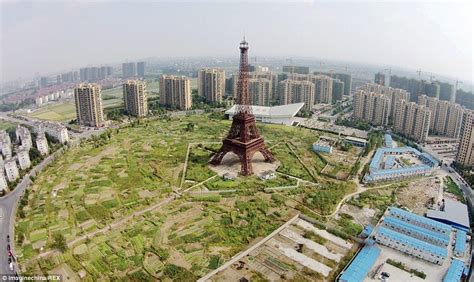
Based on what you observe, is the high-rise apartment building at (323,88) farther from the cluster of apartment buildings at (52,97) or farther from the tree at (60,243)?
the cluster of apartment buildings at (52,97)

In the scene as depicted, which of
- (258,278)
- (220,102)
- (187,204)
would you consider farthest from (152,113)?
(258,278)

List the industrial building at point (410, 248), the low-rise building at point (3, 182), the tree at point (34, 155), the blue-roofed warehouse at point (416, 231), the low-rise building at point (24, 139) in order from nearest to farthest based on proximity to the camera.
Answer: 1. the industrial building at point (410, 248)
2. the blue-roofed warehouse at point (416, 231)
3. the low-rise building at point (3, 182)
4. the tree at point (34, 155)
5. the low-rise building at point (24, 139)

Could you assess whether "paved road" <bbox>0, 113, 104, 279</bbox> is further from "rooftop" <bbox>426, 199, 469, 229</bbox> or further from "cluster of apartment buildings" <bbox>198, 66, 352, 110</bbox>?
"cluster of apartment buildings" <bbox>198, 66, 352, 110</bbox>

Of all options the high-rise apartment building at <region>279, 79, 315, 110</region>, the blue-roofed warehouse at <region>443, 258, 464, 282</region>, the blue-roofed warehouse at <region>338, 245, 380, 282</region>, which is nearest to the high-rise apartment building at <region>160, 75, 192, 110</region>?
the high-rise apartment building at <region>279, 79, 315, 110</region>

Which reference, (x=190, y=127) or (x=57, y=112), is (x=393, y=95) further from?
(x=57, y=112)

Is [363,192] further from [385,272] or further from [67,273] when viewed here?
[67,273]

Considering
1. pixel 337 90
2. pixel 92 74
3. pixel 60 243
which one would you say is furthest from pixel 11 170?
pixel 92 74

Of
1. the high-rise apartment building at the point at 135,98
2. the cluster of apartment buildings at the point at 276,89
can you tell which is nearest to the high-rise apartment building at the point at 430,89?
the cluster of apartment buildings at the point at 276,89
